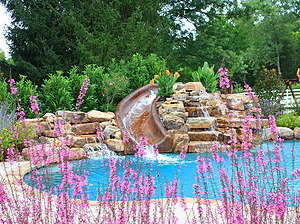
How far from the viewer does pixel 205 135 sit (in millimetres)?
8297

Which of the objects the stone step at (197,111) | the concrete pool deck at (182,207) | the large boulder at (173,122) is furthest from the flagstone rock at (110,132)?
the concrete pool deck at (182,207)

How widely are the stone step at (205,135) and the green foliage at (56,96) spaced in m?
3.78

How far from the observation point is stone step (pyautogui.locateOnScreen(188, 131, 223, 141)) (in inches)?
326

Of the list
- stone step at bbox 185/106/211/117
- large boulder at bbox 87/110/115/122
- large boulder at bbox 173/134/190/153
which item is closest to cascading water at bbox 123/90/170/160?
large boulder at bbox 87/110/115/122

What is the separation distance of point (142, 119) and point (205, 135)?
6.76 feet

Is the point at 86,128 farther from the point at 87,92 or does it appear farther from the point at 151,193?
the point at 151,193

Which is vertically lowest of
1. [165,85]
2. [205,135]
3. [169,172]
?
[169,172]

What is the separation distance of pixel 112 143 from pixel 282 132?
19.7 ft

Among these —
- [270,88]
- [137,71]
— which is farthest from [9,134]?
[270,88]

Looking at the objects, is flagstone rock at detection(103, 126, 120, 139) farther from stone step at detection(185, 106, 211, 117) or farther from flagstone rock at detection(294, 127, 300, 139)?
flagstone rock at detection(294, 127, 300, 139)

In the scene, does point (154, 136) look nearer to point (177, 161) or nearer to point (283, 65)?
point (177, 161)

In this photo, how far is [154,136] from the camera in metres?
8.38

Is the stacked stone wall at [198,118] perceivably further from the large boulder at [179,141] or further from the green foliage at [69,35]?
the green foliage at [69,35]

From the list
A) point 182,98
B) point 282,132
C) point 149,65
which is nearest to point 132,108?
point 182,98
